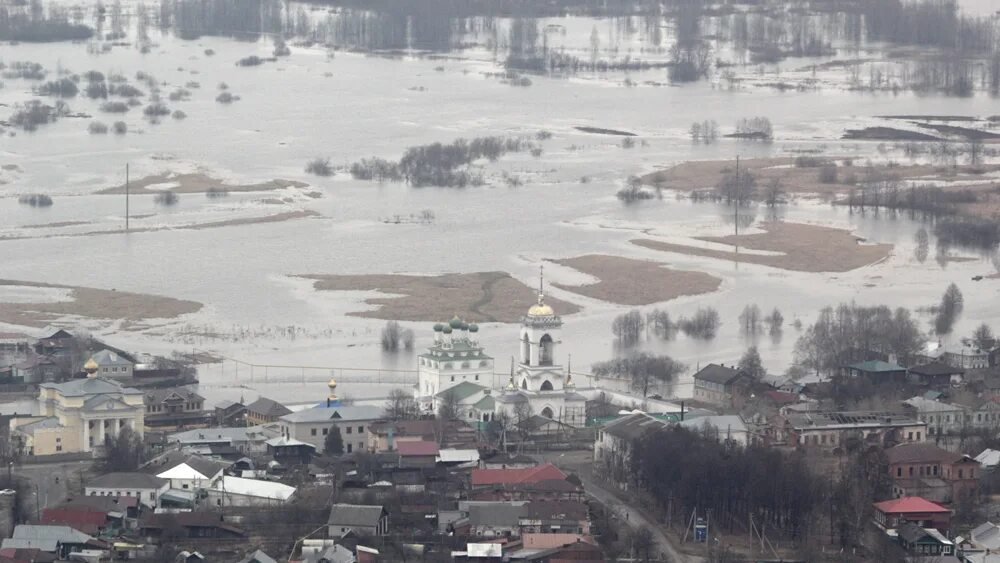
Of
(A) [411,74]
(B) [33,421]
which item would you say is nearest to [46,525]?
(B) [33,421]

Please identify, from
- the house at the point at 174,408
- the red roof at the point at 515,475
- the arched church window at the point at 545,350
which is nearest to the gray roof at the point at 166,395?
the house at the point at 174,408

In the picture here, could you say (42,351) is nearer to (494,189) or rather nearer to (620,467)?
(620,467)

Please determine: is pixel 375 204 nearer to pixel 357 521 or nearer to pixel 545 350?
pixel 545 350

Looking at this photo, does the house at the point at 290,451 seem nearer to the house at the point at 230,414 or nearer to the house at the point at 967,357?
the house at the point at 230,414

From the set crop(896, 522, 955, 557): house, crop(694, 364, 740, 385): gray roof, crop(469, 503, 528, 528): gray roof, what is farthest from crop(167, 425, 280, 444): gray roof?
crop(896, 522, 955, 557): house

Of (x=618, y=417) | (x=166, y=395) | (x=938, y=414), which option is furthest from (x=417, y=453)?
(x=938, y=414)

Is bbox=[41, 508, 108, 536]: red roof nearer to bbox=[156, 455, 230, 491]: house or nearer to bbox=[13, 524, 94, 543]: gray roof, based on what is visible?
bbox=[13, 524, 94, 543]: gray roof

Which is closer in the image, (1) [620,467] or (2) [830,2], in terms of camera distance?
(1) [620,467]
